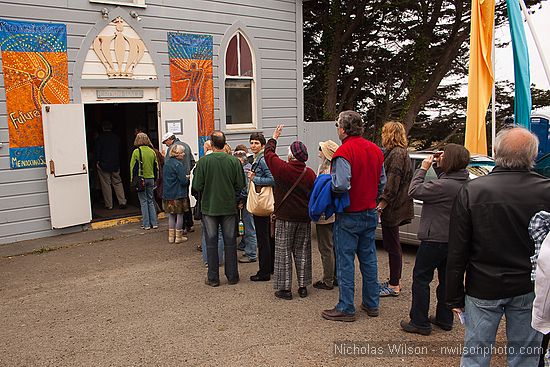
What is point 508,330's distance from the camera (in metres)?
3.05

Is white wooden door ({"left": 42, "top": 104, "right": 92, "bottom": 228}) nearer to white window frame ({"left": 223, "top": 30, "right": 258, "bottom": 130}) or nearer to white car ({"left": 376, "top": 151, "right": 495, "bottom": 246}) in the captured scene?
white window frame ({"left": 223, "top": 30, "right": 258, "bottom": 130})

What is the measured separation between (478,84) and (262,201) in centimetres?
354

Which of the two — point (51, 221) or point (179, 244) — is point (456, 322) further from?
point (51, 221)

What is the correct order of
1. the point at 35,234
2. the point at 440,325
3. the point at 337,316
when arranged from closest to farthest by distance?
the point at 440,325 → the point at 337,316 → the point at 35,234

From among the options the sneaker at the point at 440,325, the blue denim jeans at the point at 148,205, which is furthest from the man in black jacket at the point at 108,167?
the sneaker at the point at 440,325

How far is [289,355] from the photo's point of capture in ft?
13.8

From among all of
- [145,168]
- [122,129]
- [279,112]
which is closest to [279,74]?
[279,112]

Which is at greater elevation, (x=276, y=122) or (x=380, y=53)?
(x=380, y=53)

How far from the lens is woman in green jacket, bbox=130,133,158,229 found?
8.55m

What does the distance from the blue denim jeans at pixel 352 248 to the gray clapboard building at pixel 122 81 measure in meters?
5.54

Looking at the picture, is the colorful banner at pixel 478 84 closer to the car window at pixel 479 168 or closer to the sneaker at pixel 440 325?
the car window at pixel 479 168

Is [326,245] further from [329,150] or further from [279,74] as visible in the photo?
[279,74]

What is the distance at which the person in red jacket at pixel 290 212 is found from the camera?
5301mm

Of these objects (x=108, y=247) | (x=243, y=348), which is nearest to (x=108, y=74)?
(x=108, y=247)
